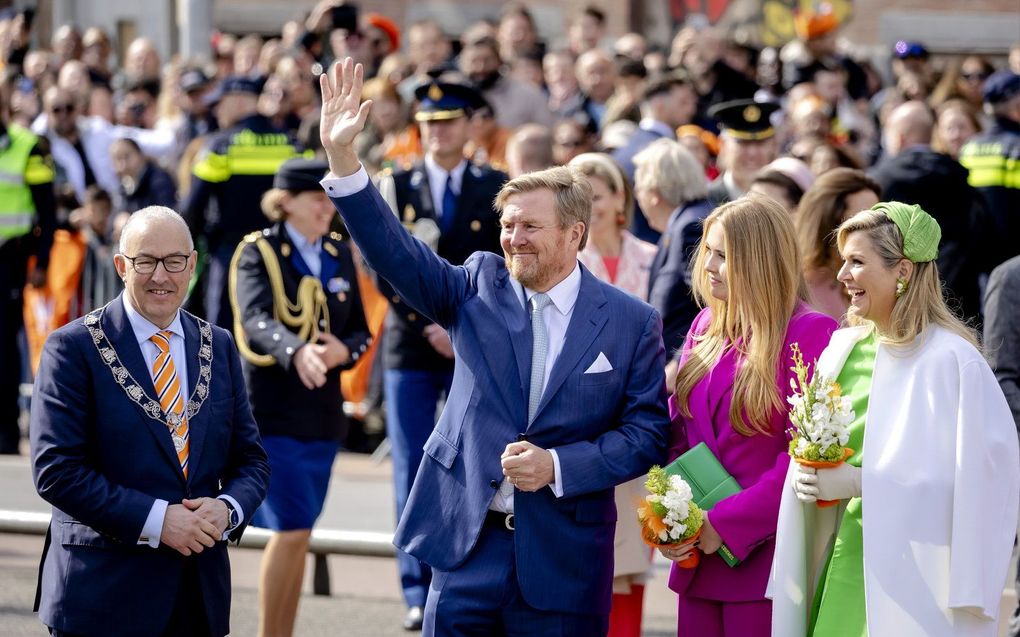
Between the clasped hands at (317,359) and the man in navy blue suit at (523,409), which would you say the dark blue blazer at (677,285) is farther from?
the man in navy blue suit at (523,409)

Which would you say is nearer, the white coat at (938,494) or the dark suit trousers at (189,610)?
the white coat at (938,494)

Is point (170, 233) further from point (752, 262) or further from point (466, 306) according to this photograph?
point (752, 262)

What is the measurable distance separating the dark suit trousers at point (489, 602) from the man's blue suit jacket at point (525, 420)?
0.04 m

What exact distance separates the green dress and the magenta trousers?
0.59 ft

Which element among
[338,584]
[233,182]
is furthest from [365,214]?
[233,182]

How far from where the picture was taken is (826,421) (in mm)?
4738

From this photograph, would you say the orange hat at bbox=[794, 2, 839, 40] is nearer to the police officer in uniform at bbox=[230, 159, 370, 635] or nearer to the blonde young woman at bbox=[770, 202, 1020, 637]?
the police officer in uniform at bbox=[230, 159, 370, 635]

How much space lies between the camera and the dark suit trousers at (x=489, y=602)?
4.98m

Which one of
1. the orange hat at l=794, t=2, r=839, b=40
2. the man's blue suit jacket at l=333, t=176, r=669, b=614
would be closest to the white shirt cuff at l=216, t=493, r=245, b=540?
the man's blue suit jacket at l=333, t=176, r=669, b=614

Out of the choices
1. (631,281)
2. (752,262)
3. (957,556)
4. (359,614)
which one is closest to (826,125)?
(631,281)

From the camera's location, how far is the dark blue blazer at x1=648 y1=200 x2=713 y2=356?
692 cm

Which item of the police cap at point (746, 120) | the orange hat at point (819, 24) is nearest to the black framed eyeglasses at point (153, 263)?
the police cap at point (746, 120)

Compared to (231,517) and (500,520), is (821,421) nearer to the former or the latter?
(500,520)

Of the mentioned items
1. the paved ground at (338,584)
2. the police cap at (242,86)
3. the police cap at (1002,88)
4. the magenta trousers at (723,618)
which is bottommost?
the paved ground at (338,584)
